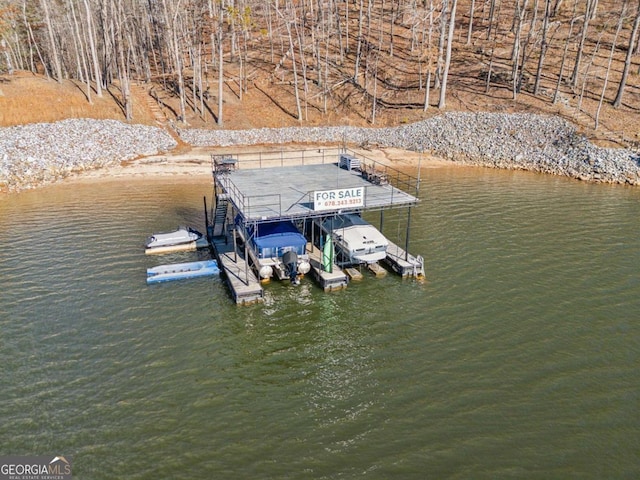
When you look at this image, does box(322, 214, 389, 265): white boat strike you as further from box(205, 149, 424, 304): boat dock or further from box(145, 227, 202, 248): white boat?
box(145, 227, 202, 248): white boat

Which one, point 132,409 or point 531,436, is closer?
point 531,436

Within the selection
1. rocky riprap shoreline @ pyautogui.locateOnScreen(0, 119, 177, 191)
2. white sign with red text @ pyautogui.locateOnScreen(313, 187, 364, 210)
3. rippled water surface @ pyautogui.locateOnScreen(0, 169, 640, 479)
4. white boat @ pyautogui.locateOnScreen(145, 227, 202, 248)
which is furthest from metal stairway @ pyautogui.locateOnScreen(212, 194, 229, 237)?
rocky riprap shoreline @ pyautogui.locateOnScreen(0, 119, 177, 191)

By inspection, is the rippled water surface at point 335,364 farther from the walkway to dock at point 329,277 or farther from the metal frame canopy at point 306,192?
the metal frame canopy at point 306,192

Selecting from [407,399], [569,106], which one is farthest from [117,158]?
[569,106]

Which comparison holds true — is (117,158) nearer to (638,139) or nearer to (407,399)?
(407,399)

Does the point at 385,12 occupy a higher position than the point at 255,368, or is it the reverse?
the point at 385,12

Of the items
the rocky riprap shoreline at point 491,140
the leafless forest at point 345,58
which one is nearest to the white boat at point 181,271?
the rocky riprap shoreline at point 491,140
